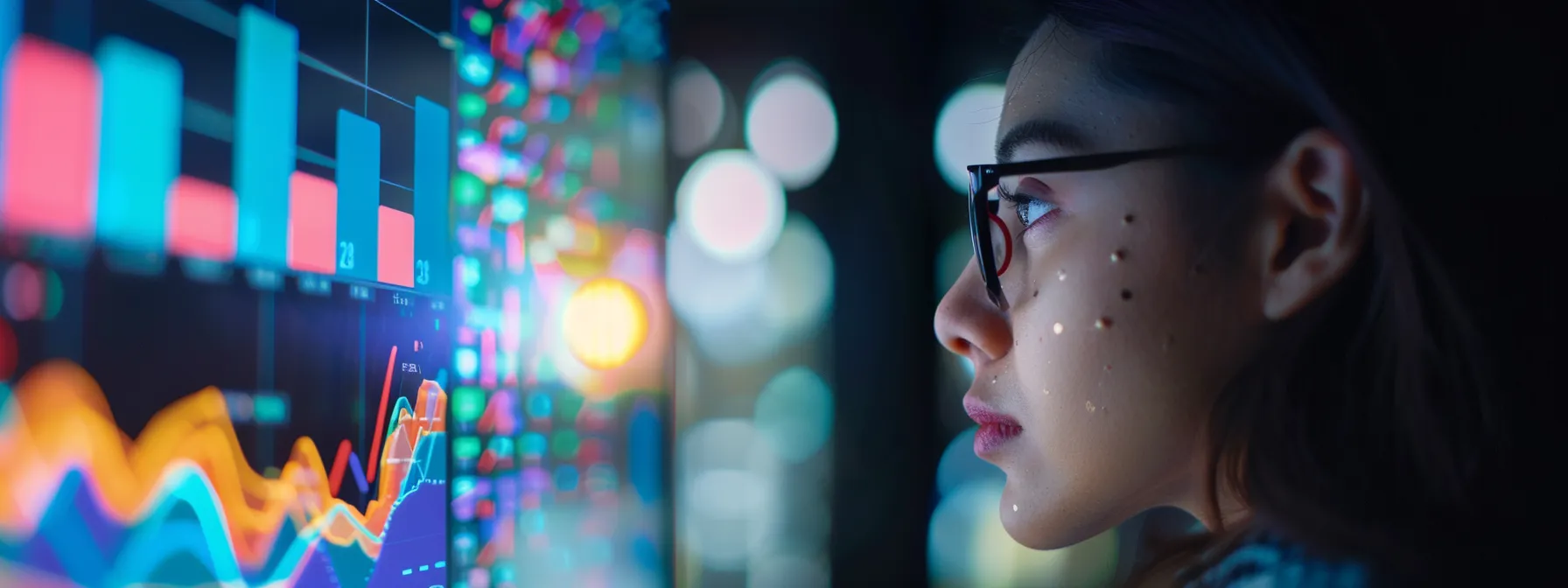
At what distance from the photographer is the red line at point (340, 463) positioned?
70cm

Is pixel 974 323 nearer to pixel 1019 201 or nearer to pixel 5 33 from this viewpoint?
pixel 1019 201

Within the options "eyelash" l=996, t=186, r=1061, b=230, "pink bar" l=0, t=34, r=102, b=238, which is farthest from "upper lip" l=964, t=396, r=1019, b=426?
"pink bar" l=0, t=34, r=102, b=238

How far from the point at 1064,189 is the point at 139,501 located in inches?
24.5

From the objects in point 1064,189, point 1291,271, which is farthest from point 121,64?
point 1291,271

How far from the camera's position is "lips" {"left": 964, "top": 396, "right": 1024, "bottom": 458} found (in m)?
0.71

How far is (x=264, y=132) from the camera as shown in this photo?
2.07 feet

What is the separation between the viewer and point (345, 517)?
71 cm

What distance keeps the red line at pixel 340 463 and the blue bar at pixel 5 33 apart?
0.98ft

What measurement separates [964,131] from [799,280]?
1.22ft

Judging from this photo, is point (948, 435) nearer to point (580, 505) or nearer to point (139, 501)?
point (580, 505)

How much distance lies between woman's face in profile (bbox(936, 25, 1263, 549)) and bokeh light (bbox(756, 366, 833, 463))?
2.68 feet

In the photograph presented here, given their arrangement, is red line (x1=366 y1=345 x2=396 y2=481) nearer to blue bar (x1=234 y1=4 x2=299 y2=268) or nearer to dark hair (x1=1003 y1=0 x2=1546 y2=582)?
blue bar (x1=234 y1=4 x2=299 y2=268)

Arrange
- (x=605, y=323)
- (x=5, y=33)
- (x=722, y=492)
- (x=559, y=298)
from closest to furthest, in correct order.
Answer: (x=5, y=33), (x=559, y=298), (x=605, y=323), (x=722, y=492)

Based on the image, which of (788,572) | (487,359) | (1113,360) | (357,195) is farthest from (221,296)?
(788,572)
